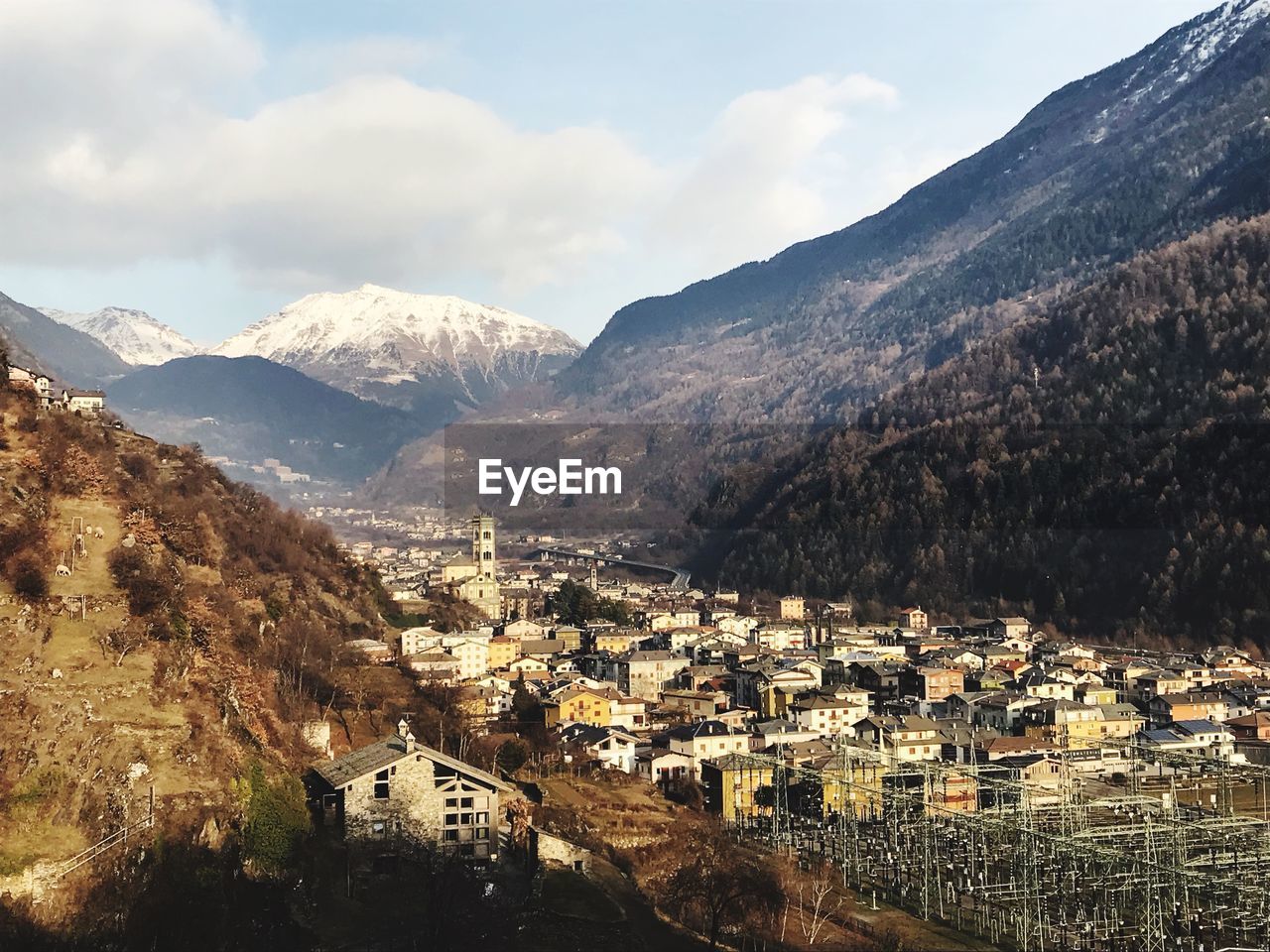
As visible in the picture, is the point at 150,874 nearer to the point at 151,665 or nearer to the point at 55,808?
the point at 55,808

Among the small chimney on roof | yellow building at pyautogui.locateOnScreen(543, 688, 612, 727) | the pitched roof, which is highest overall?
the small chimney on roof

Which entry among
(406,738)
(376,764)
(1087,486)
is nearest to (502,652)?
(406,738)

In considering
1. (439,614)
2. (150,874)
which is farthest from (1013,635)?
(150,874)

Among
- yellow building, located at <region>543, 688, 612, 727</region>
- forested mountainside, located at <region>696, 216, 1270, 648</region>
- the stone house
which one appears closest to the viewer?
the stone house

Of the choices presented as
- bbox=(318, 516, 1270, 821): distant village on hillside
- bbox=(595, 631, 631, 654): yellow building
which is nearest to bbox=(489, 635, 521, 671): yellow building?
bbox=(318, 516, 1270, 821): distant village on hillside

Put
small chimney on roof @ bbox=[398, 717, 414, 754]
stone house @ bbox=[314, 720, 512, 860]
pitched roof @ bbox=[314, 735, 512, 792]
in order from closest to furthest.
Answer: stone house @ bbox=[314, 720, 512, 860] < pitched roof @ bbox=[314, 735, 512, 792] < small chimney on roof @ bbox=[398, 717, 414, 754]

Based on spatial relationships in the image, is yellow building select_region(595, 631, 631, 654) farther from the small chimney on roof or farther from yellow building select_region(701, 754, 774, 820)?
the small chimney on roof

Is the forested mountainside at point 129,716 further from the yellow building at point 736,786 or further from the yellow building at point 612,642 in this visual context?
the yellow building at point 612,642
